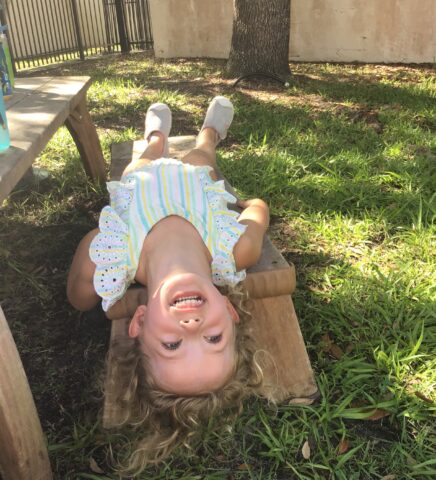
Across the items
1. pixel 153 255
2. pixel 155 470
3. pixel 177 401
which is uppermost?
pixel 153 255

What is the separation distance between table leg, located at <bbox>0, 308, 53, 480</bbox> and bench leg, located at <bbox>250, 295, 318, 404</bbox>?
2.90 ft

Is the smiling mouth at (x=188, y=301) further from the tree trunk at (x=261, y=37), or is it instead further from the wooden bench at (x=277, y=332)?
the tree trunk at (x=261, y=37)

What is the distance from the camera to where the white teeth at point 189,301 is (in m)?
1.84

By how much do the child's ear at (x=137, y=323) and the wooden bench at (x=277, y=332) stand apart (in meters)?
0.16

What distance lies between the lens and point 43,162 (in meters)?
4.42

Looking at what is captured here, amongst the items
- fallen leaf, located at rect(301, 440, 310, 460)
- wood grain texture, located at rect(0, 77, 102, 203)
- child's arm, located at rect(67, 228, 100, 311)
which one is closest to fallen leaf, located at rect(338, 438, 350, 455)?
fallen leaf, located at rect(301, 440, 310, 460)

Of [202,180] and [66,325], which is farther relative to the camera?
[202,180]

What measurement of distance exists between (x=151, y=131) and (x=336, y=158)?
1460mm

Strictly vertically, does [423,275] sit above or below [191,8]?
below

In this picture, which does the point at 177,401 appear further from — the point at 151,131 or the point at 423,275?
the point at 151,131

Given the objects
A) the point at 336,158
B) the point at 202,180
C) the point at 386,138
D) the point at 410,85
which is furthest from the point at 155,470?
the point at 410,85

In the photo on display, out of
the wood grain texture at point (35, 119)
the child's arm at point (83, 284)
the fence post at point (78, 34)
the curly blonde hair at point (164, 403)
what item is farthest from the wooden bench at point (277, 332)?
the fence post at point (78, 34)

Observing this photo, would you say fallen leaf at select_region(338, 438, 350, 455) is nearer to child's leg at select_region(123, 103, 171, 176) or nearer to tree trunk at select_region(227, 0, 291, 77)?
child's leg at select_region(123, 103, 171, 176)

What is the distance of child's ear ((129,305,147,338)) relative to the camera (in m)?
2.01
